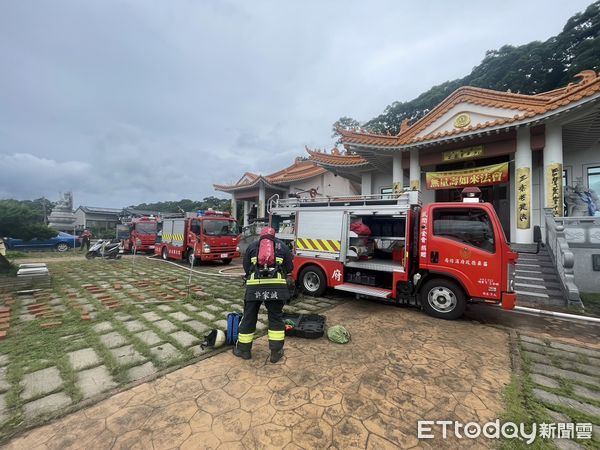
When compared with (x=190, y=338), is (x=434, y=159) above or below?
above

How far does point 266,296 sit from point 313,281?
3.36 meters

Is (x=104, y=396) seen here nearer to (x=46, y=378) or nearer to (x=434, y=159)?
(x=46, y=378)

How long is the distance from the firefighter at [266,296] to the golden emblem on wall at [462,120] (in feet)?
32.0

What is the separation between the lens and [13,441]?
2.10 metres

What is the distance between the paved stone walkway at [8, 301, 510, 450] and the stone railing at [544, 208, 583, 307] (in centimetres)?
367

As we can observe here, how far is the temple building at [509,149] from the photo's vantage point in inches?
312

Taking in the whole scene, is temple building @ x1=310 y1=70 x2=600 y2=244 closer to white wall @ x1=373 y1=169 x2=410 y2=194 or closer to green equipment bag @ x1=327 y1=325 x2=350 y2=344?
white wall @ x1=373 y1=169 x2=410 y2=194

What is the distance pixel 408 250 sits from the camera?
5.29m

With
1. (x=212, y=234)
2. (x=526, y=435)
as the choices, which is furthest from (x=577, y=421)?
(x=212, y=234)

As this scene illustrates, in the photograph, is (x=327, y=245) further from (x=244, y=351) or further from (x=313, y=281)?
(x=244, y=351)

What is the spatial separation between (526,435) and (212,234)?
11213 mm

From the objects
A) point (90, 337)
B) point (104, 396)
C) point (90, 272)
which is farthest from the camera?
point (90, 272)

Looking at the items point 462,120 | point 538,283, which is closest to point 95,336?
point 538,283

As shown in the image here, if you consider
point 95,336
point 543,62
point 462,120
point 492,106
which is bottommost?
point 95,336
